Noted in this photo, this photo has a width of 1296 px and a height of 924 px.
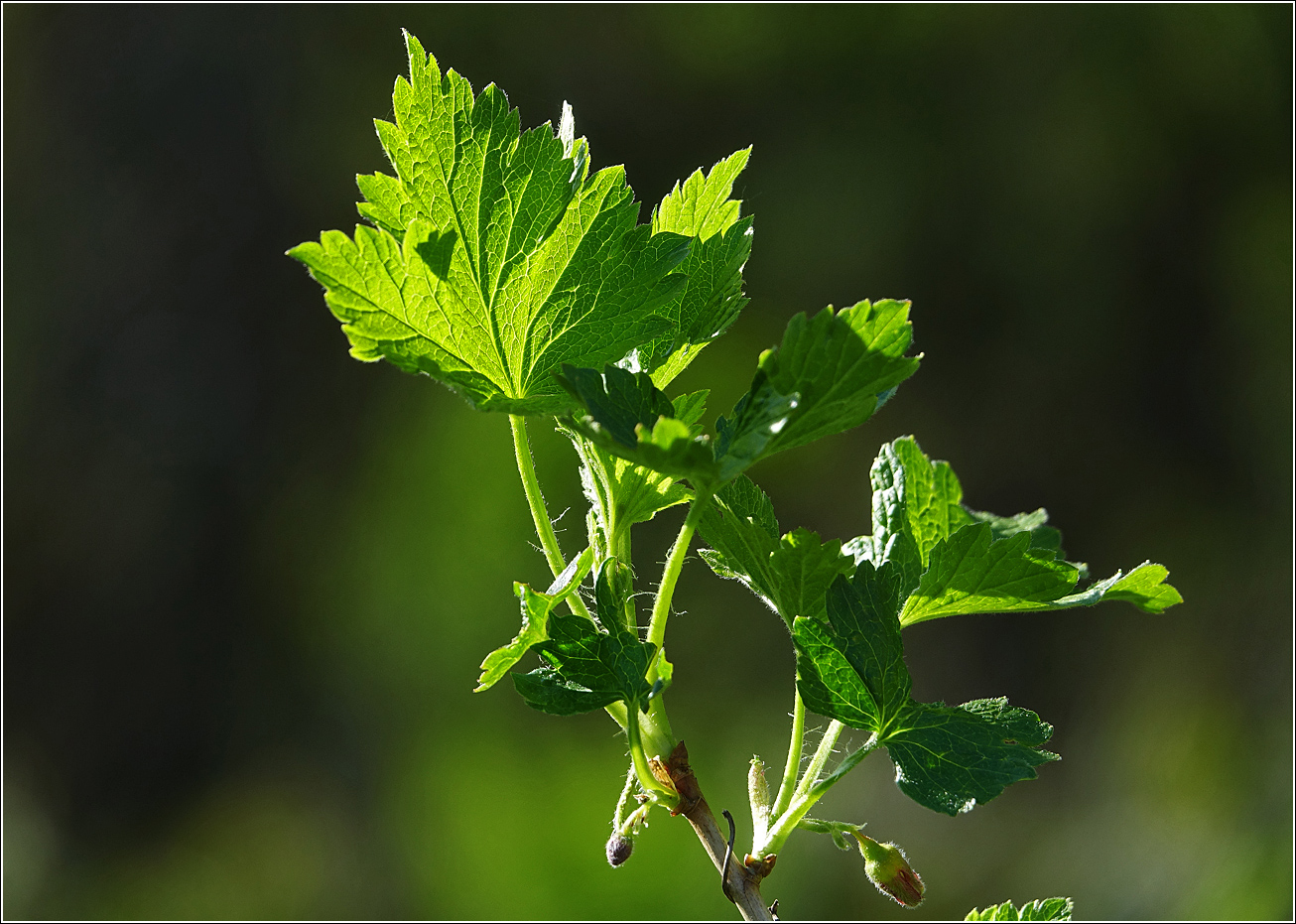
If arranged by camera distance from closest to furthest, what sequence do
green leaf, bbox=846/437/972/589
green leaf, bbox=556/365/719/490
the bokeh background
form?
green leaf, bbox=556/365/719/490, green leaf, bbox=846/437/972/589, the bokeh background

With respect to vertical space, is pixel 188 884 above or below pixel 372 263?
below

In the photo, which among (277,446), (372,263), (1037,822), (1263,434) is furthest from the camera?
(277,446)

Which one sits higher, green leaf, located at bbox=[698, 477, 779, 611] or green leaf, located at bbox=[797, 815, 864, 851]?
green leaf, located at bbox=[698, 477, 779, 611]

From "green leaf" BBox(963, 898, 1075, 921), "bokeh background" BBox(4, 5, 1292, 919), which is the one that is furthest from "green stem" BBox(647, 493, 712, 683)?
"bokeh background" BBox(4, 5, 1292, 919)

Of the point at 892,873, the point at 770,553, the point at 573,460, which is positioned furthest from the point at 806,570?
the point at 573,460

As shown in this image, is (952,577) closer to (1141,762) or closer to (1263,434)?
(1141,762)

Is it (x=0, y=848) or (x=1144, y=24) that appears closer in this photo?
(x=1144, y=24)

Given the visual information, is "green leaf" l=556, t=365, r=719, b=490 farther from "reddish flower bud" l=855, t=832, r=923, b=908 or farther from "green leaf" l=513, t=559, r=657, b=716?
"reddish flower bud" l=855, t=832, r=923, b=908

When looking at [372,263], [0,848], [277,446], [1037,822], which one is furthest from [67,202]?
[1037,822]
